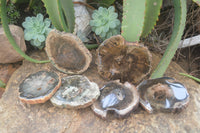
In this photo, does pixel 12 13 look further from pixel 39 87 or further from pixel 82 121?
pixel 82 121

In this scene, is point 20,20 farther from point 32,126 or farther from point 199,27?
point 199,27

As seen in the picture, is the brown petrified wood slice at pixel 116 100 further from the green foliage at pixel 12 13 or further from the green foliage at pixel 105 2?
the green foliage at pixel 12 13

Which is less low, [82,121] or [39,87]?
[39,87]

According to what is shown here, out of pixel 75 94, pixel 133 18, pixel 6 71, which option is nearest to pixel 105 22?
pixel 133 18

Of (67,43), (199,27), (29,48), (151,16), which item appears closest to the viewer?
(151,16)

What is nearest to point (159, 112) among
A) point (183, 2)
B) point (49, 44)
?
point (183, 2)

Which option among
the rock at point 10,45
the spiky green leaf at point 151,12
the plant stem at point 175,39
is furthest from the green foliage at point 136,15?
the rock at point 10,45

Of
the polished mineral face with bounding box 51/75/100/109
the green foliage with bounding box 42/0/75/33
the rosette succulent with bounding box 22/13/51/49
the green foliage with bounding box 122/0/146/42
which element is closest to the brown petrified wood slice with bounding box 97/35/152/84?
the green foliage with bounding box 122/0/146/42
